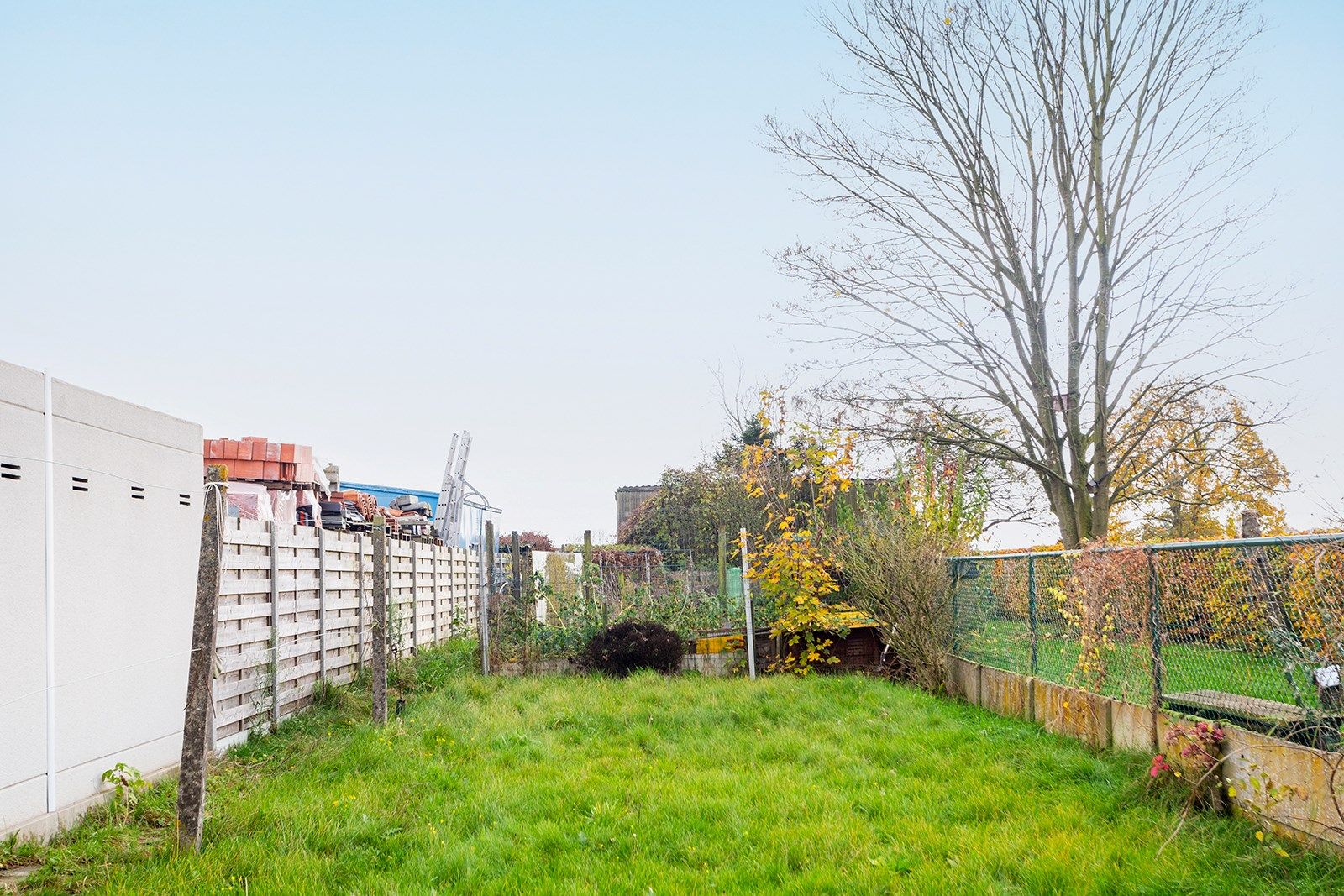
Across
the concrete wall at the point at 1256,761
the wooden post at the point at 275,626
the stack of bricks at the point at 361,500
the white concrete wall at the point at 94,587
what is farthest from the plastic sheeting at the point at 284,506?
the concrete wall at the point at 1256,761

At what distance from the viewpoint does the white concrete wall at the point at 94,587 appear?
4.35 meters

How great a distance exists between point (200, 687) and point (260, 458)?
28.6 feet

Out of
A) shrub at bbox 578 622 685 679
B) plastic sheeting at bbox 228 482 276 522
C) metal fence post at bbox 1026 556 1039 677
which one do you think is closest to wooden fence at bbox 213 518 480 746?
plastic sheeting at bbox 228 482 276 522

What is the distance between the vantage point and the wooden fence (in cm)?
693

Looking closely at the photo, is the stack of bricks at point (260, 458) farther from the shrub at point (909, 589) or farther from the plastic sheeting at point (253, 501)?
the shrub at point (909, 589)

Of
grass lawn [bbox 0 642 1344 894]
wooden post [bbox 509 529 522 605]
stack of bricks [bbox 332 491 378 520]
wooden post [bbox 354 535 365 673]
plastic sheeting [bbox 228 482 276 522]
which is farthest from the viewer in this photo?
stack of bricks [bbox 332 491 378 520]

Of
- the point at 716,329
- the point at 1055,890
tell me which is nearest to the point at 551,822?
the point at 1055,890

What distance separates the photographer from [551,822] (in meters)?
4.77

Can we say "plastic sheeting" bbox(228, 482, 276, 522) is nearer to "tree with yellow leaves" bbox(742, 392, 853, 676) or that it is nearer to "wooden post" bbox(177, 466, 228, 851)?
"wooden post" bbox(177, 466, 228, 851)

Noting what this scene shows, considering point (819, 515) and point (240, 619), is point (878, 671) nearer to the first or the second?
point (819, 515)

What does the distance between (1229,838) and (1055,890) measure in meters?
1.29

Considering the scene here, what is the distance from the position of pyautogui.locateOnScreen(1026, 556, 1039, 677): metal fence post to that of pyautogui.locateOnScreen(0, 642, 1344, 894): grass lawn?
634 mm

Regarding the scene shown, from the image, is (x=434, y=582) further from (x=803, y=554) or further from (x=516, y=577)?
(x=803, y=554)

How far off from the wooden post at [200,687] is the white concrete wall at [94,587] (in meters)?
0.78
